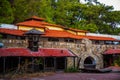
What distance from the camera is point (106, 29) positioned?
4000 cm

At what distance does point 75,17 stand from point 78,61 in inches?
538

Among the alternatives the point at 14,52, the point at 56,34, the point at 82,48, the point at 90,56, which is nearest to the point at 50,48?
the point at 56,34

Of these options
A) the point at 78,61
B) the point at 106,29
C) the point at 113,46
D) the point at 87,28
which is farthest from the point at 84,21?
the point at 78,61

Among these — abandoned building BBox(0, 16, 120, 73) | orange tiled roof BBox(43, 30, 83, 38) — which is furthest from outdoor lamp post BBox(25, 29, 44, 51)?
orange tiled roof BBox(43, 30, 83, 38)

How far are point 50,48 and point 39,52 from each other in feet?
6.59

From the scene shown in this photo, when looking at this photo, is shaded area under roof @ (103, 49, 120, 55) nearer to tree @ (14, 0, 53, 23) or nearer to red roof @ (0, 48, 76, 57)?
red roof @ (0, 48, 76, 57)

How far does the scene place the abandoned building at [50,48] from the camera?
70.6 ft

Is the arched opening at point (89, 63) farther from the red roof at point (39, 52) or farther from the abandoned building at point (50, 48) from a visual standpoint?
the red roof at point (39, 52)

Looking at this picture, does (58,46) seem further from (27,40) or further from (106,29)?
(106,29)

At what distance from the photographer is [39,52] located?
2220cm

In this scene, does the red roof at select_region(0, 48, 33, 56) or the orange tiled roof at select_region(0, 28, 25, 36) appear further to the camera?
the orange tiled roof at select_region(0, 28, 25, 36)

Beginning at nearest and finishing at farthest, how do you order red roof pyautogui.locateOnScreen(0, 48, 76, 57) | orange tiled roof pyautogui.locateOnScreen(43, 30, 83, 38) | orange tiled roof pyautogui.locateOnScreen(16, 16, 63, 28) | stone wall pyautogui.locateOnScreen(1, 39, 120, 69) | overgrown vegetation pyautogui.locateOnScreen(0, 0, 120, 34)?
1. red roof pyautogui.locateOnScreen(0, 48, 76, 57)
2. stone wall pyautogui.locateOnScreen(1, 39, 120, 69)
3. orange tiled roof pyautogui.locateOnScreen(43, 30, 83, 38)
4. orange tiled roof pyautogui.locateOnScreen(16, 16, 63, 28)
5. overgrown vegetation pyautogui.locateOnScreen(0, 0, 120, 34)

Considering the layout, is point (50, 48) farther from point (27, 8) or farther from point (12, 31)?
point (27, 8)

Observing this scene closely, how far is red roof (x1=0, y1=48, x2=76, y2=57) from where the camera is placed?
20308mm
